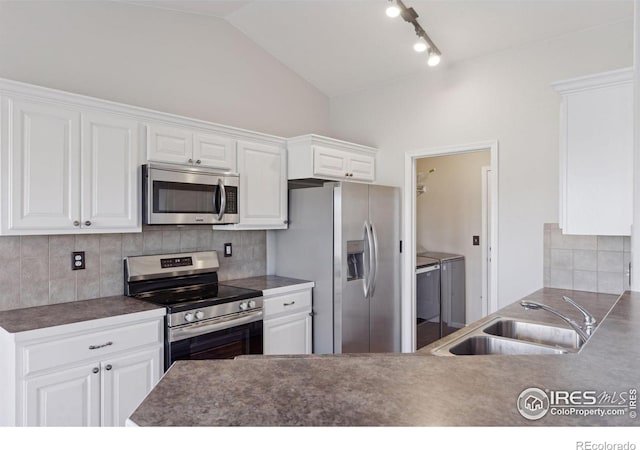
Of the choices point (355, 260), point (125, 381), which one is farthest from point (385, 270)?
point (125, 381)

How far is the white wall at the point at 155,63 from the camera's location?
2447 mm

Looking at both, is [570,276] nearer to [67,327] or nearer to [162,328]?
[162,328]

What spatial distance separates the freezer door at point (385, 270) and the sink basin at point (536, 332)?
138cm

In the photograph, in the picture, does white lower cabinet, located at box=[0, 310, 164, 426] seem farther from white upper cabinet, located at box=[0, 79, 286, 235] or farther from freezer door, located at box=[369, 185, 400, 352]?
freezer door, located at box=[369, 185, 400, 352]

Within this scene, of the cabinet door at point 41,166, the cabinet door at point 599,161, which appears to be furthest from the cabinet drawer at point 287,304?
the cabinet door at point 599,161

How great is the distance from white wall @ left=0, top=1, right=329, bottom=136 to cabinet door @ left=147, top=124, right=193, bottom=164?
0.41 metres

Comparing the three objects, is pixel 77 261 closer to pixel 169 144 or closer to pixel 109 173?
pixel 109 173

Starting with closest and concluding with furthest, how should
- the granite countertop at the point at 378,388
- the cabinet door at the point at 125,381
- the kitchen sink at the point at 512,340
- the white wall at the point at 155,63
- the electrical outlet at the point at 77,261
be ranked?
the granite countertop at the point at 378,388 → the kitchen sink at the point at 512,340 → the cabinet door at the point at 125,381 → the white wall at the point at 155,63 → the electrical outlet at the point at 77,261

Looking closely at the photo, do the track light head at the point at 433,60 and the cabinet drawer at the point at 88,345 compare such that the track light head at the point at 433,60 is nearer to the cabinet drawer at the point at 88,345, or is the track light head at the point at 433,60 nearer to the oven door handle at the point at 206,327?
the oven door handle at the point at 206,327

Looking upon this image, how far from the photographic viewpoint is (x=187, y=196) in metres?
2.77

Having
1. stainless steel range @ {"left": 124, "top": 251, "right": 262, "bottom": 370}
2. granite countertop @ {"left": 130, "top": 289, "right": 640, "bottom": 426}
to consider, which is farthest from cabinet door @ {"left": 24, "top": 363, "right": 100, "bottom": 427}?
granite countertop @ {"left": 130, "top": 289, "right": 640, "bottom": 426}

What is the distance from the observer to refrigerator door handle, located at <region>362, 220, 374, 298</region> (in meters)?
3.38

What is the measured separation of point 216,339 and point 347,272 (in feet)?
3.79

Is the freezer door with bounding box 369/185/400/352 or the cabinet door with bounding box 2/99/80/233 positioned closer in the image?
the cabinet door with bounding box 2/99/80/233
